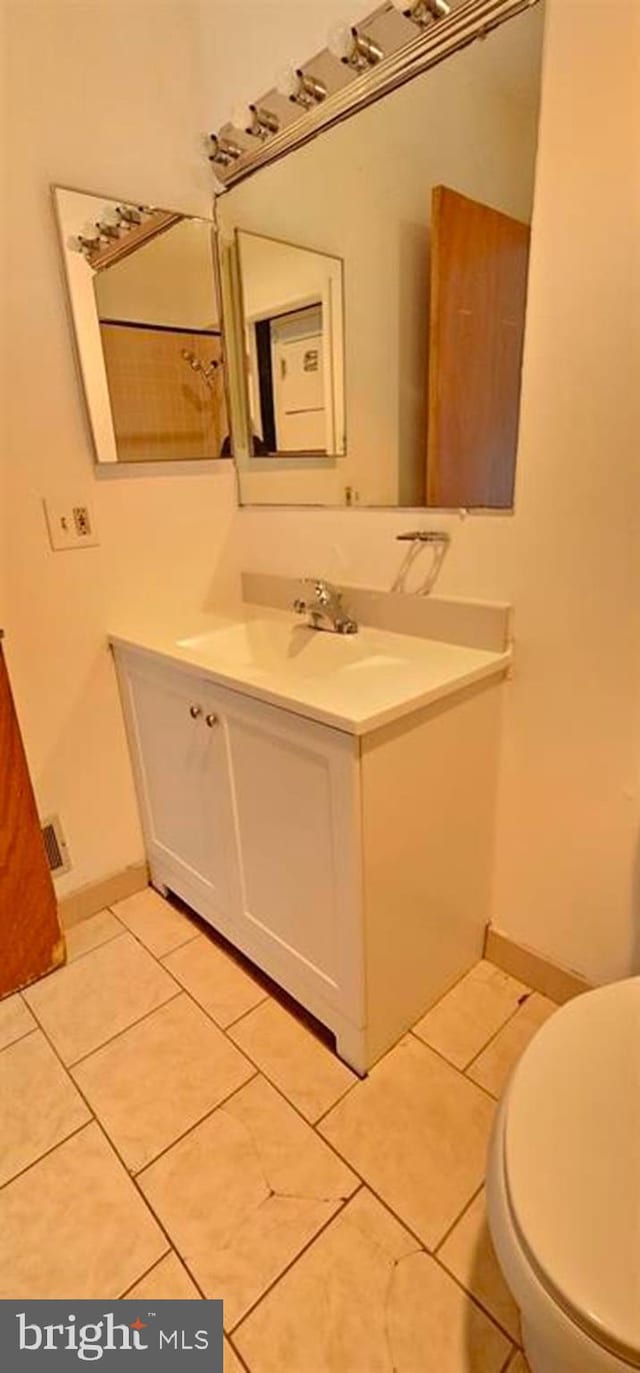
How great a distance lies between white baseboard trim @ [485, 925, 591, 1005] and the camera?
1.34 m

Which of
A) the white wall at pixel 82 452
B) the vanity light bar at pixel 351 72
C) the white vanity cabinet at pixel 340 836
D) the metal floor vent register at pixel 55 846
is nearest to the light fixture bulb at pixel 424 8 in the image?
the vanity light bar at pixel 351 72

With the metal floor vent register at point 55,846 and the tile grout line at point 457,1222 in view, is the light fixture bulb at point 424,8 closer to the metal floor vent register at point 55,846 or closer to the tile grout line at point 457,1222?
the metal floor vent register at point 55,846

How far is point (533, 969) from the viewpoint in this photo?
1.41m

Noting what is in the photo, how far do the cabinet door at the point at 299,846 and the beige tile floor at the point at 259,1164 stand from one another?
0.61ft

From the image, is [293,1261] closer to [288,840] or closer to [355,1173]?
[355,1173]

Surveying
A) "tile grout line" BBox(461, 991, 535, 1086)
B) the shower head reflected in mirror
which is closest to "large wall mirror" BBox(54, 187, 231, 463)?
the shower head reflected in mirror

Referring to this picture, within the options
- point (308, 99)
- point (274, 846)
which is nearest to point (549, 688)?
point (274, 846)

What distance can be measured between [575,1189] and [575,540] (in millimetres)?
921

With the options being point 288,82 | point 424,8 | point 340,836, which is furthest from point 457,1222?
point 288,82

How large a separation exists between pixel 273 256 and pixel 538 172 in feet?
2.41

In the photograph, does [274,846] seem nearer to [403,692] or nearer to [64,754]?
[403,692]

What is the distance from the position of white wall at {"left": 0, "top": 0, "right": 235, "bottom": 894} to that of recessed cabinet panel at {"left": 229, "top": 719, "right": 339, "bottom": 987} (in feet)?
1.75

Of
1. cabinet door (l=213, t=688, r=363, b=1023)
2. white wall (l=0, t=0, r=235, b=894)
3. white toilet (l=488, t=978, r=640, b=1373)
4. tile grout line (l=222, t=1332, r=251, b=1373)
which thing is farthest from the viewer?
white wall (l=0, t=0, r=235, b=894)

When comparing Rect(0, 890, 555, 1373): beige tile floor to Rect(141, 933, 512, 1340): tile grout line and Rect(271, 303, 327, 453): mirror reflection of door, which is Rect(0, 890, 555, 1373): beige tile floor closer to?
Rect(141, 933, 512, 1340): tile grout line
